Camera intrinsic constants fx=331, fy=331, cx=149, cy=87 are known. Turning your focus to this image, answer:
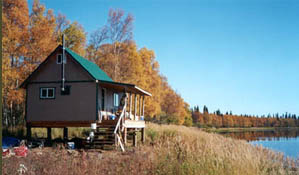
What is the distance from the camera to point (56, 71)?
2000cm

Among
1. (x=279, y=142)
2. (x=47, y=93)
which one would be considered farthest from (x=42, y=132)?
(x=279, y=142)

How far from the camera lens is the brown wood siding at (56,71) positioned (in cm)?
1948

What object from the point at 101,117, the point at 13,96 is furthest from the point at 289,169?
the point at 13,96

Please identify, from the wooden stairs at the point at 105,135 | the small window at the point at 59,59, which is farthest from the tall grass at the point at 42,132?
the wooden stairs at the point at 105,135

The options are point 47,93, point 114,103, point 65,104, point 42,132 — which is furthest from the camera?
point 42,132

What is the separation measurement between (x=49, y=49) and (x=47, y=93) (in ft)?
18.5

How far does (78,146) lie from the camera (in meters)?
19.0

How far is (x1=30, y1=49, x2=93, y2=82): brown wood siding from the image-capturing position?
63.9ft

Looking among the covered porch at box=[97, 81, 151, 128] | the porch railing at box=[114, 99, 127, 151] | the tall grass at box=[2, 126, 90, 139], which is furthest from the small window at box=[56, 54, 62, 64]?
the tall grass at box=[2, 126, 90, 139]

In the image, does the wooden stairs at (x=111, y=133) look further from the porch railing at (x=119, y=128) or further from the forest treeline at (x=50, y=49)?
the forest treeline at (x=50, y=49)

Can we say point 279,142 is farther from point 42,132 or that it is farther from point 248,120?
point 248,120

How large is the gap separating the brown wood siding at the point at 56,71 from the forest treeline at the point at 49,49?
303 centimetres

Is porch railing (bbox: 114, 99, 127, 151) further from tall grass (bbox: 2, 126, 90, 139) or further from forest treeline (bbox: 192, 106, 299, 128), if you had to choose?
forest treeline (bbox: 192, 106, 299, 128)

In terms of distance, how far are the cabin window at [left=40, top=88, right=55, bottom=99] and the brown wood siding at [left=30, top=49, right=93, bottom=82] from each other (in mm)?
607
